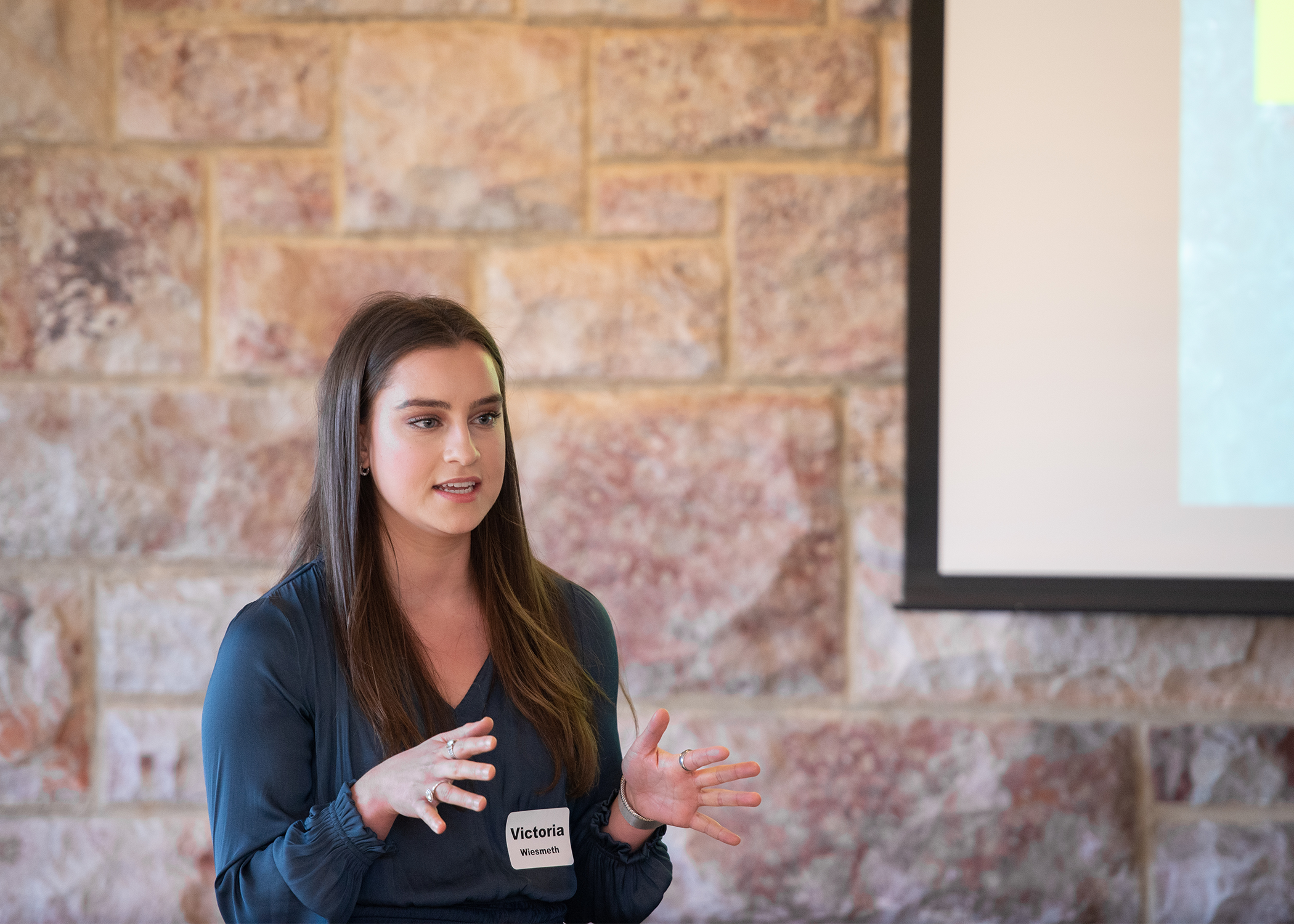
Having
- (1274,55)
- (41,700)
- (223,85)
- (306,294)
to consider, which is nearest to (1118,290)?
(1274,55)

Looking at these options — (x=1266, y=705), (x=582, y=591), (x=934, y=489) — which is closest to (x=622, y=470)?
(x=582, y=591)

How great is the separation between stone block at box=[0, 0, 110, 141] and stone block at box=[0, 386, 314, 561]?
1.73 feet

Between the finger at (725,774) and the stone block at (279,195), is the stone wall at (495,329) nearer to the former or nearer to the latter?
the stone block at (279,195)

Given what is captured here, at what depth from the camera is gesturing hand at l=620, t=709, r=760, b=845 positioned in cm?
133

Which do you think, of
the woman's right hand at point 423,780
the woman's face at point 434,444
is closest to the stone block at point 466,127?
the woman's face at point 434,444

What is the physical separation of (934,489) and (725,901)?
894mm

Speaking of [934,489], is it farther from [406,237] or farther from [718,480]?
[406,237]

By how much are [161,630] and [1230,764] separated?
2086 millimetres

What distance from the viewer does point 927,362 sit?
6.38ft

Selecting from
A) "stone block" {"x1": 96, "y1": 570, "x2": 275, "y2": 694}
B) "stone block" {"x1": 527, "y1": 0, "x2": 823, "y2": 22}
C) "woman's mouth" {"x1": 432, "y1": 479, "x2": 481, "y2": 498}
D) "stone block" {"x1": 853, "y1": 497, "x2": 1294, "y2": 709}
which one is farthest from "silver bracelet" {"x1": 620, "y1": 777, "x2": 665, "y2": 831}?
"stone block" {"x1": 527, "y1": 0, "x2": 823, "y2": 22}

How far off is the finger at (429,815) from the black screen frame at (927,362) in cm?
111

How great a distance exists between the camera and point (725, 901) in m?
1.93

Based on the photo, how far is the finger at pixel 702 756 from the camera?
1.29m

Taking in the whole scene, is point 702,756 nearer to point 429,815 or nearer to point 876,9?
point 429,815
